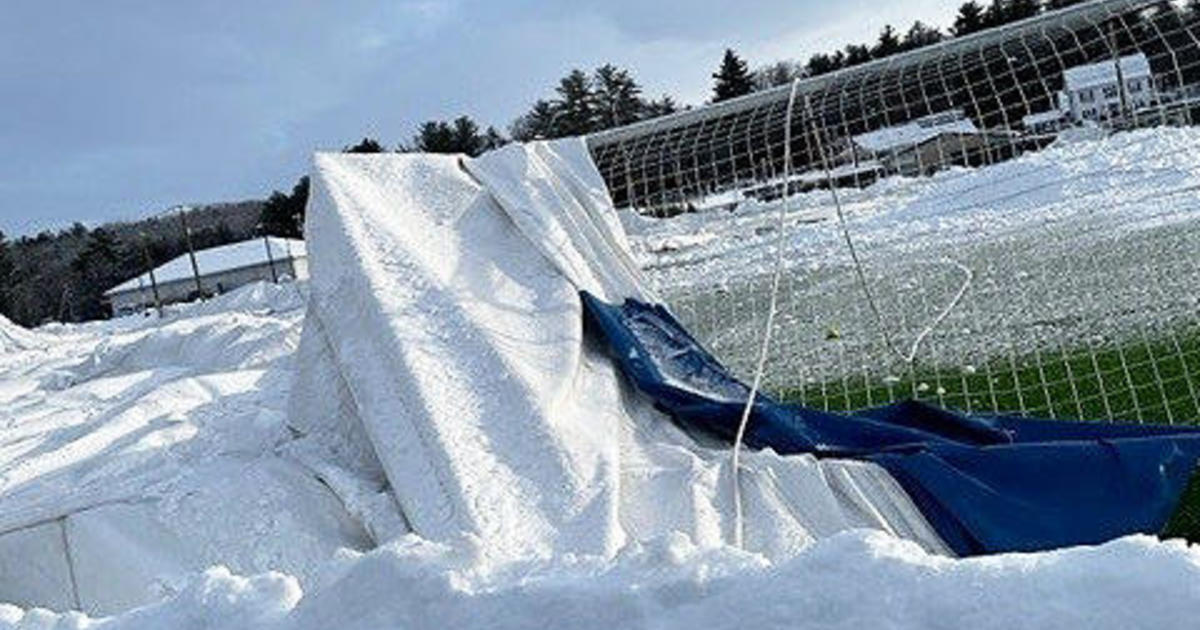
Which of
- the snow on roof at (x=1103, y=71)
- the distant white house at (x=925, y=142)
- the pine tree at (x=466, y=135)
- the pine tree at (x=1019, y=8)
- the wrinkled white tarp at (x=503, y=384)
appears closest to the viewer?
the wrinkled white tarp at (x=503, y=384)

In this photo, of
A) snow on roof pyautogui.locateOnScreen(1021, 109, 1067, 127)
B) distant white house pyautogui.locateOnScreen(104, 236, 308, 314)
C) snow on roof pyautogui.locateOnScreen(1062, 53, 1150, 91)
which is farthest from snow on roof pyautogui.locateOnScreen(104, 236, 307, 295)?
snow on roof pyautogui.locateOnScreen(1062, 53, 1150, 91)

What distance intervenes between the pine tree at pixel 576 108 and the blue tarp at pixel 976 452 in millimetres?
14131

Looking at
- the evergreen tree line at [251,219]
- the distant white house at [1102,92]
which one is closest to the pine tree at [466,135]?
the evergreen tree line at [251,219]

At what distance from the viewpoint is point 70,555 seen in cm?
333

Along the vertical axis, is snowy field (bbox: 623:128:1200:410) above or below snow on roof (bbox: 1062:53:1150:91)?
below

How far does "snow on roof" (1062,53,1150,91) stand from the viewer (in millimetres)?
5664

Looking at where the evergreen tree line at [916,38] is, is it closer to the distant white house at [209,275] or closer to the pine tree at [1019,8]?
the pine tree at [1019,8]

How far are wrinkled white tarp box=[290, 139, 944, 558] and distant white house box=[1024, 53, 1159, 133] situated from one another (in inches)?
95.2

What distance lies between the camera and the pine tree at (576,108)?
67.7 feet

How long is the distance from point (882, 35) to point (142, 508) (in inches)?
1258

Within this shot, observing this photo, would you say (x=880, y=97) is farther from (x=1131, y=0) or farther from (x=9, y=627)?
(x=9, y=627)

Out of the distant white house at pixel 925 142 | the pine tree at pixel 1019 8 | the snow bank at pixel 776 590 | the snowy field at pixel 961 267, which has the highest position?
the pine tree at pixel 1019 8

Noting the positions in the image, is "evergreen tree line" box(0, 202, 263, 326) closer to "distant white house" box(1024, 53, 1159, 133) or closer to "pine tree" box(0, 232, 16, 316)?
"pine tree" box(0, 232, 16, 316)

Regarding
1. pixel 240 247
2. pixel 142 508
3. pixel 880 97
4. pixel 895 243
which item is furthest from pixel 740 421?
pixel 240 247
